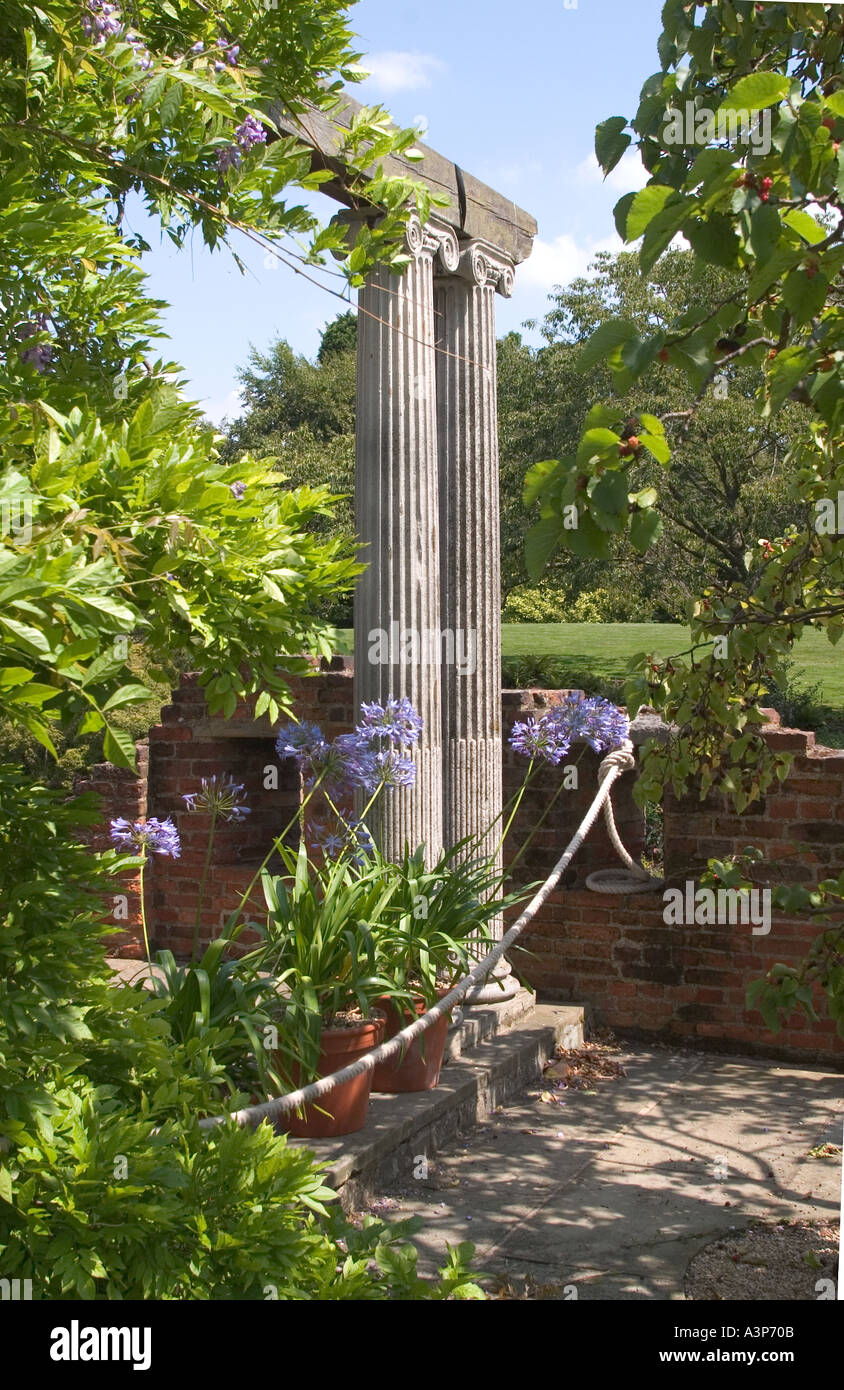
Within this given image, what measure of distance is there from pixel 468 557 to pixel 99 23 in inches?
158

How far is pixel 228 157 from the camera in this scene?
2.98 meters

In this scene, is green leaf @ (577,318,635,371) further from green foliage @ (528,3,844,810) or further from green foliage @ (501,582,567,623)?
green foliage @ (501,582,567,623)

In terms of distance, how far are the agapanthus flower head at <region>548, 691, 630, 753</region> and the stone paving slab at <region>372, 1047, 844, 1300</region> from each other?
1692 mm

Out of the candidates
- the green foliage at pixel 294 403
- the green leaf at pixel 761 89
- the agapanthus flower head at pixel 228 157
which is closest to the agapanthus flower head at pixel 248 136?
the agapanthus flower head at pixel 228 157

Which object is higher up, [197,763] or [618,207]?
[618,207]

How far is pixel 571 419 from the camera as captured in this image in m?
18.3

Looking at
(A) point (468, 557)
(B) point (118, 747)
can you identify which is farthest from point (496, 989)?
(B) point (118, 747)

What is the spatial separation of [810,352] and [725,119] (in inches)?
16.6

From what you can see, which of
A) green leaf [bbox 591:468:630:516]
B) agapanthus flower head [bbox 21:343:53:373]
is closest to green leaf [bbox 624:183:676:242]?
green leaf [bbox 591:468:630:516]

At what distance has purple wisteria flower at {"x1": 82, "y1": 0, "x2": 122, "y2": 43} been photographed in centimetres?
274

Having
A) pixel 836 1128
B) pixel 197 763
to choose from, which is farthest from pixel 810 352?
pixel 197 763

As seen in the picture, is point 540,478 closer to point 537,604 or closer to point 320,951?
point 320,951

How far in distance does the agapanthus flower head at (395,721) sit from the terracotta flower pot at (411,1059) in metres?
1.11
